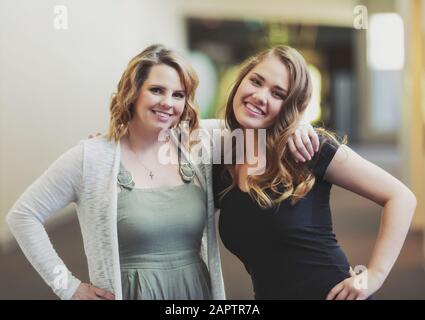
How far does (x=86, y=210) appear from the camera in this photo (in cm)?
92

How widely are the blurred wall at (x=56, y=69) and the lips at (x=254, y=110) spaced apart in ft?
0.66

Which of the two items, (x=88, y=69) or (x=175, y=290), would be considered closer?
(x=175, y=290)

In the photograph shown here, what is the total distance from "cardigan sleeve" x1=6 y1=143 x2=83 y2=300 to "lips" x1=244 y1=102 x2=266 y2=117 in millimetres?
265

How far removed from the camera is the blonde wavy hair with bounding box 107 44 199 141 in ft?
2.99

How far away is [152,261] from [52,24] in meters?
0.45

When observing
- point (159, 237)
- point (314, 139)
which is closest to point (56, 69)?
point (159, 237)

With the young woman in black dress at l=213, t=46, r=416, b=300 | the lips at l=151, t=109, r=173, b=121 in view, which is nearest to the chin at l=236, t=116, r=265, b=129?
the young woman in black dress at l=213, t=46, r=416, b=300

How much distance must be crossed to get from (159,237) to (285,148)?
0.24 meters
